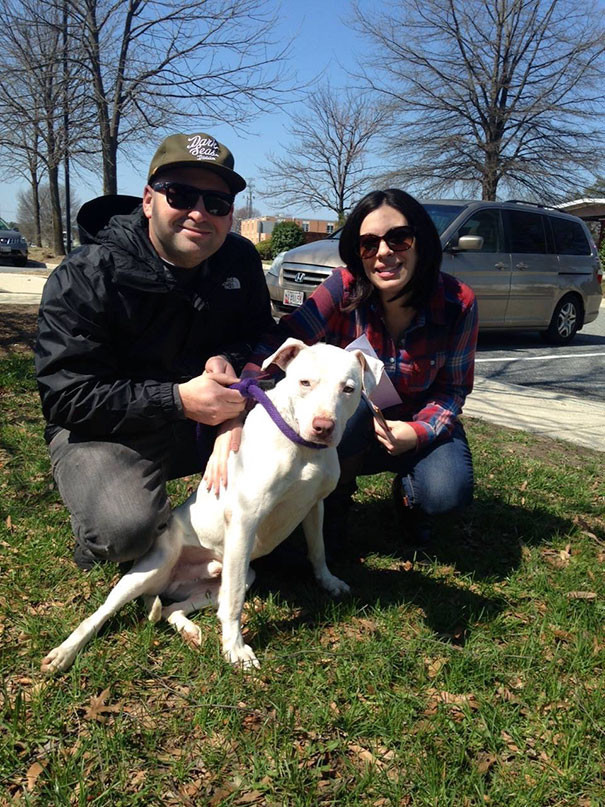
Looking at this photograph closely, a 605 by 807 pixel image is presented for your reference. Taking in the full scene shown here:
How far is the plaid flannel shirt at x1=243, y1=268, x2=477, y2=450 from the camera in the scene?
10.4ft

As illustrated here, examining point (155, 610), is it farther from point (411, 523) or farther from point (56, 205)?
point (56, 205)

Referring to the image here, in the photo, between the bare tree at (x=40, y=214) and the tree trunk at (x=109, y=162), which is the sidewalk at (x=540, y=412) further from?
the bare tree at (x=40, y=214)

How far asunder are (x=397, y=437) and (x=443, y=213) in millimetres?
6608

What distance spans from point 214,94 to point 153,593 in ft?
27.4

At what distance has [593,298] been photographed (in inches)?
442

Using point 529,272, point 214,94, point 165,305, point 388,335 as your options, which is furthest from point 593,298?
point 165,305

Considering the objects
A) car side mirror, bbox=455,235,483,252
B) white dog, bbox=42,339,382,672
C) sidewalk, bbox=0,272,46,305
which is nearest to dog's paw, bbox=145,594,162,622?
white dog, bbox=42,339,382,672

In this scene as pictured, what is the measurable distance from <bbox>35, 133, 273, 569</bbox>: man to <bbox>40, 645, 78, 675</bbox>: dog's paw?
Answer: 1.37 feet

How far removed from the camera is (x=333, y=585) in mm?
2908

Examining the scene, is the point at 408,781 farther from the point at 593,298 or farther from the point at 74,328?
the point at 593,298

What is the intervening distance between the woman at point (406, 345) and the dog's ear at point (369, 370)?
2.04ft

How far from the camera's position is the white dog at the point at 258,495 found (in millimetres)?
2277

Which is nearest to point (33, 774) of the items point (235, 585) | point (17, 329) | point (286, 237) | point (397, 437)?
point (235, 585)

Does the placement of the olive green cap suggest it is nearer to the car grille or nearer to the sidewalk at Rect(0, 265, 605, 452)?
the sidewalk at Rect(0, 265, 605, 452)
